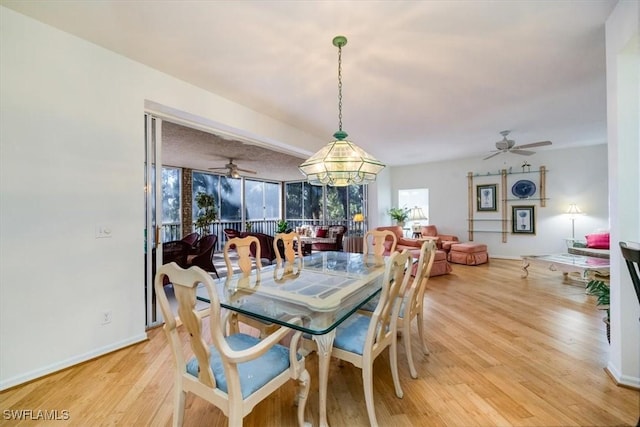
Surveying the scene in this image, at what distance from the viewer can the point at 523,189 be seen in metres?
6.48

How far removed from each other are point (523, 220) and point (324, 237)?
4.98 metres

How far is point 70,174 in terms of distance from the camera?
2.17 metres

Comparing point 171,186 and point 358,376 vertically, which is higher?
point 171,186

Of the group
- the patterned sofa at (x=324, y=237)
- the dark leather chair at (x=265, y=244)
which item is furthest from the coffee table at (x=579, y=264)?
the dark leather chair at (x=265, y=244)

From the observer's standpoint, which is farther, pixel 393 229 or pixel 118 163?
pixel 393 229

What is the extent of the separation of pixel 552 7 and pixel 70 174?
386 centimetres

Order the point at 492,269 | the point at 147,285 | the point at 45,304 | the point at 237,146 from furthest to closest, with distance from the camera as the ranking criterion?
the point at 492,269
the point at 237,146
the point at 147,285
the point at 45,304

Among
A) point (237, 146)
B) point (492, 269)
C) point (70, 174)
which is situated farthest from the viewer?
point (492, 269)

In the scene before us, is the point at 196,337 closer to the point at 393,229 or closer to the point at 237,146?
the point at 237,146

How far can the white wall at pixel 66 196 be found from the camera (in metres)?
1.91

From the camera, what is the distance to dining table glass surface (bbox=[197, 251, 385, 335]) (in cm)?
154

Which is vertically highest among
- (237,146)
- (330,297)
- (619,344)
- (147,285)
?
(237,146)

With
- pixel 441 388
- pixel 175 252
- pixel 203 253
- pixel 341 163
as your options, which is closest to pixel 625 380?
pixel 441 388

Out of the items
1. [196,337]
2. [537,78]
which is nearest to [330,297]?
[196,337]
